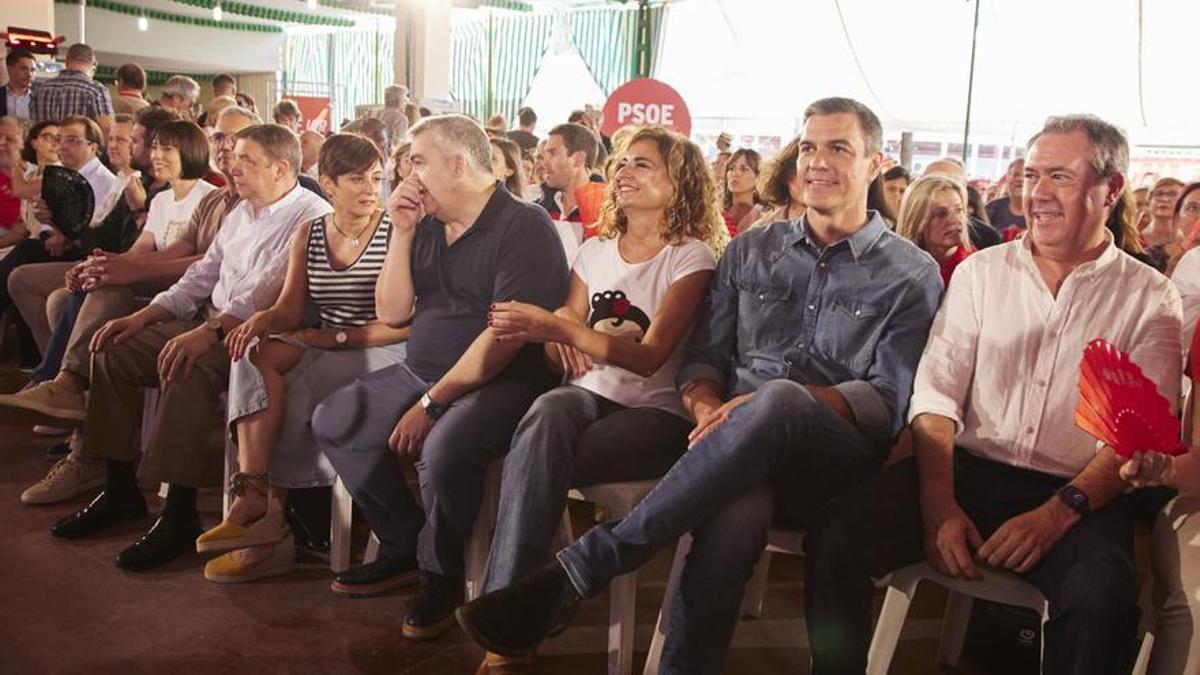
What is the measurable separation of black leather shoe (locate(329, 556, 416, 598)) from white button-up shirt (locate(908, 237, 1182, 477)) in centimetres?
151

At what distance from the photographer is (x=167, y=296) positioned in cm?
354

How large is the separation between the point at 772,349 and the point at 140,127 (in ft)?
11.0

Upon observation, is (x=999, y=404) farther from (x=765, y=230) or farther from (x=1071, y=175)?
(x=765, y=230)

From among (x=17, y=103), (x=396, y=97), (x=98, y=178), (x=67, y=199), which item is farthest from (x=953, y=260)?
(x=17, y=103)

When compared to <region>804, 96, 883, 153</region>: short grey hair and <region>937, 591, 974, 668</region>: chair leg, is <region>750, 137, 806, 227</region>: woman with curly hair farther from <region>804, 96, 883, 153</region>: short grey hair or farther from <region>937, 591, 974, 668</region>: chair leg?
<region>937, 591, 974, 668</region>: chair leg

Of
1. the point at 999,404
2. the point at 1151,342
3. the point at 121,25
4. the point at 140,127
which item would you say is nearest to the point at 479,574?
the point at 999,404

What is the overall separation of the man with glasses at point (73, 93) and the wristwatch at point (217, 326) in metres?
4.60

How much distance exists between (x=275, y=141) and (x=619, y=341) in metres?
1.64

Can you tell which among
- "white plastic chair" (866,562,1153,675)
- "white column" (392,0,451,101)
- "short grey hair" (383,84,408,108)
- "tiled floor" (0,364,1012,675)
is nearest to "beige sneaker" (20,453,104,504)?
"tiled floor" (0,364,1012,675)

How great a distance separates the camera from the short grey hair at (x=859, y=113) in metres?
2.46

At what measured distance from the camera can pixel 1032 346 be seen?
2145 mm

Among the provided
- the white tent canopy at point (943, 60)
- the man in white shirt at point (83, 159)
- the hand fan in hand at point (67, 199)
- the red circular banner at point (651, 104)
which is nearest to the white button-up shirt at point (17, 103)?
the man in white shirt at point (83, 159)

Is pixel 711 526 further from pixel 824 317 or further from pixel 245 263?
pixel 245 263

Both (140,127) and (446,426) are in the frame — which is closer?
(446,426)
